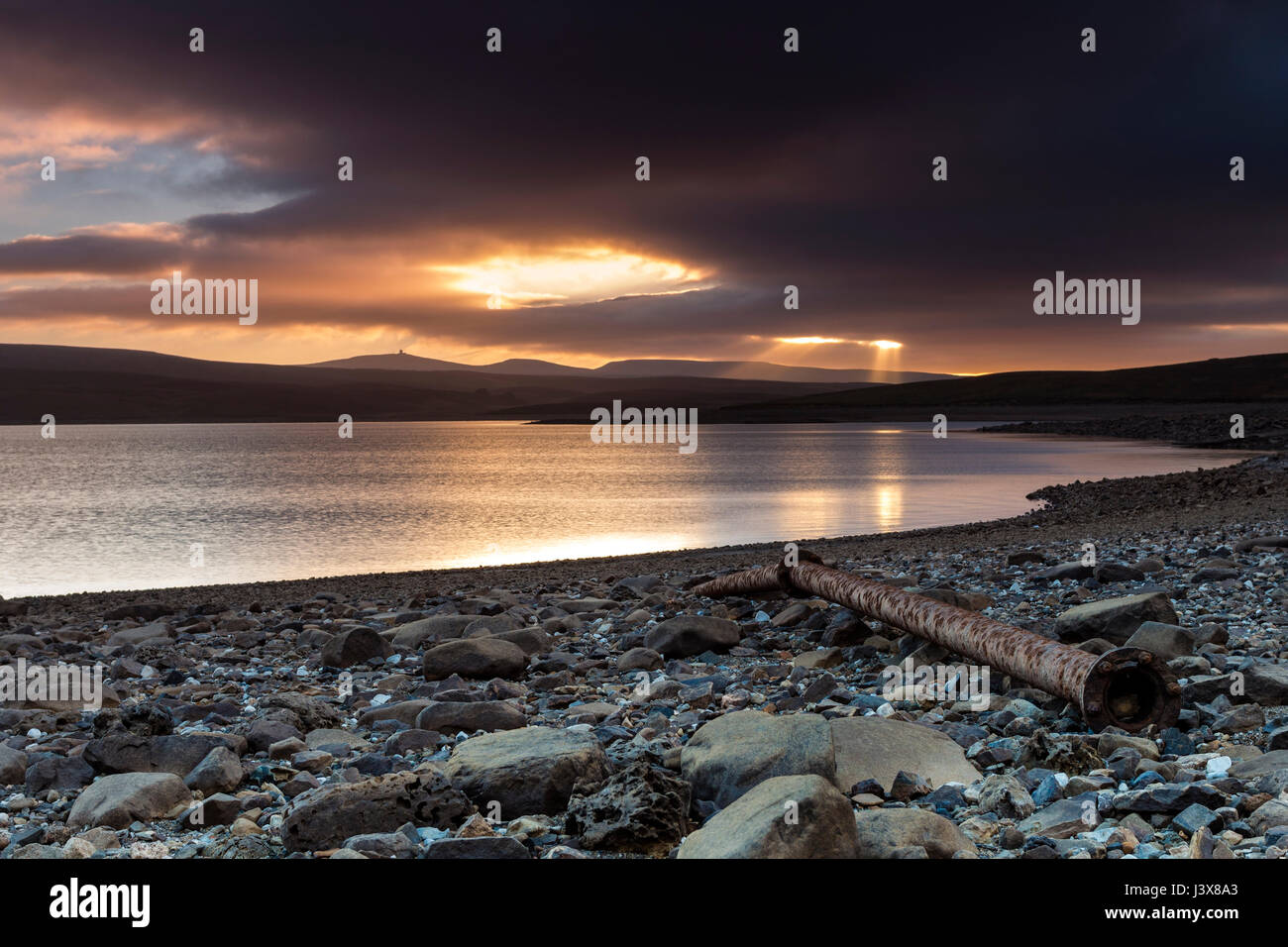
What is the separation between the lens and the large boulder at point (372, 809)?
468 centimetres

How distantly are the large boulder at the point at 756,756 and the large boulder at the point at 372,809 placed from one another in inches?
52.9

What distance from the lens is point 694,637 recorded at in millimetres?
9648

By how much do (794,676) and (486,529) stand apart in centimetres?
2547

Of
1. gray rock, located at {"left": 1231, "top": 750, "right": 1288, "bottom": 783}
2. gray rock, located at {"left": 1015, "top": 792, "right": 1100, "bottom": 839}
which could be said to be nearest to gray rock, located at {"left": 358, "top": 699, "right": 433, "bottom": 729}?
gray rock, located at {"left": 1015, "top": 792, "right": 1100, "bottom": 839}

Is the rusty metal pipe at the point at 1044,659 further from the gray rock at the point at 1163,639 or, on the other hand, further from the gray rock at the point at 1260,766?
the gray rock at the point at 1163,639

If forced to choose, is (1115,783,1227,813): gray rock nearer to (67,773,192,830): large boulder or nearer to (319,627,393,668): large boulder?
(67,773,192,830): large boulder

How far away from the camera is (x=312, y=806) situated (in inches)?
187

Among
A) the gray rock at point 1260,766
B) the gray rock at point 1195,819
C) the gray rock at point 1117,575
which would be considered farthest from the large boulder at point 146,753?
the gray rock at point 1117,575

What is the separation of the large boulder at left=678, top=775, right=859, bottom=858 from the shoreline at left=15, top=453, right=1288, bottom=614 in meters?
14.0

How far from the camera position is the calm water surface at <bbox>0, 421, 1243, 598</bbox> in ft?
83.5

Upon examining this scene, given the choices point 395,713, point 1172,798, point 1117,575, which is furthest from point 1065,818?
point 1117,575

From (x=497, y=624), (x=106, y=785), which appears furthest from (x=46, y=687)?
(x=497, y=624)

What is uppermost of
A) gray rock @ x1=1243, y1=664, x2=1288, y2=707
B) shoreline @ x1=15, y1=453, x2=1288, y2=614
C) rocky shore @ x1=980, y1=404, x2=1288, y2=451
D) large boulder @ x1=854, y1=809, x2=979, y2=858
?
rocky shore @ x1=980, y1=404, x2=1288, y2=451
